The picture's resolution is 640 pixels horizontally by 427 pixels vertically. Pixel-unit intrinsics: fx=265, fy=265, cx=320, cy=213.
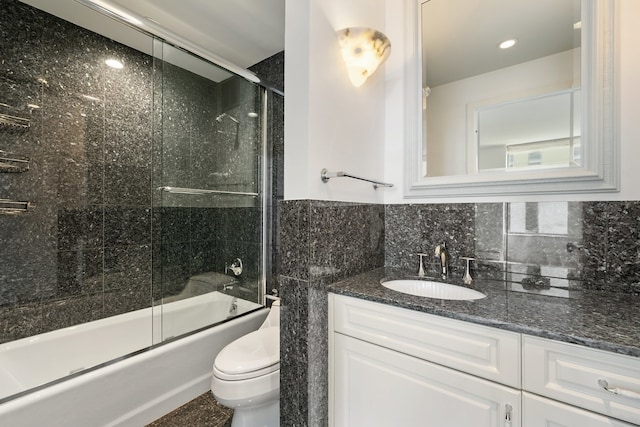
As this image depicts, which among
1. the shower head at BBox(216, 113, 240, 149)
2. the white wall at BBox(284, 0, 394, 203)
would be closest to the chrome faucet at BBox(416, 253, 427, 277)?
the white wall at BBox(284, 0, 394, 203)

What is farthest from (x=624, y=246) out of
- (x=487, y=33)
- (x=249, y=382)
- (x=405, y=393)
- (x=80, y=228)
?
(x=80, y=228)

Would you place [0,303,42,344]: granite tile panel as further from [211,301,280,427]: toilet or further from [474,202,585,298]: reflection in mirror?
[474,202,585,298]: reflection in mirror

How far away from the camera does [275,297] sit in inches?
84.2

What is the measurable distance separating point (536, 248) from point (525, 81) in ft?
2.54

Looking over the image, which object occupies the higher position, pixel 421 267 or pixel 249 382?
pixel 421 267

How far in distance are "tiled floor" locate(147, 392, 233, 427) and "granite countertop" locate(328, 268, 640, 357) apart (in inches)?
44.6

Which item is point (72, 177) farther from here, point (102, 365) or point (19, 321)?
point (102, 365)

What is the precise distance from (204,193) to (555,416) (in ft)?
7.11

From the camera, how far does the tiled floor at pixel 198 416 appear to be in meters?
1.49

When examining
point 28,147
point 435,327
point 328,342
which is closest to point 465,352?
point 435,327

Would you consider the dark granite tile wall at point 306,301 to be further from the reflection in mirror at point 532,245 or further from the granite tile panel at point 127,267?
the granite tile panel at point 127,267

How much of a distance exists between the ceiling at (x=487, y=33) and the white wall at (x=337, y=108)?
150 millimetres

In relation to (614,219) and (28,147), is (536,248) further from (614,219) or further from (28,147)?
(28,147)

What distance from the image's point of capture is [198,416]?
156 cm
